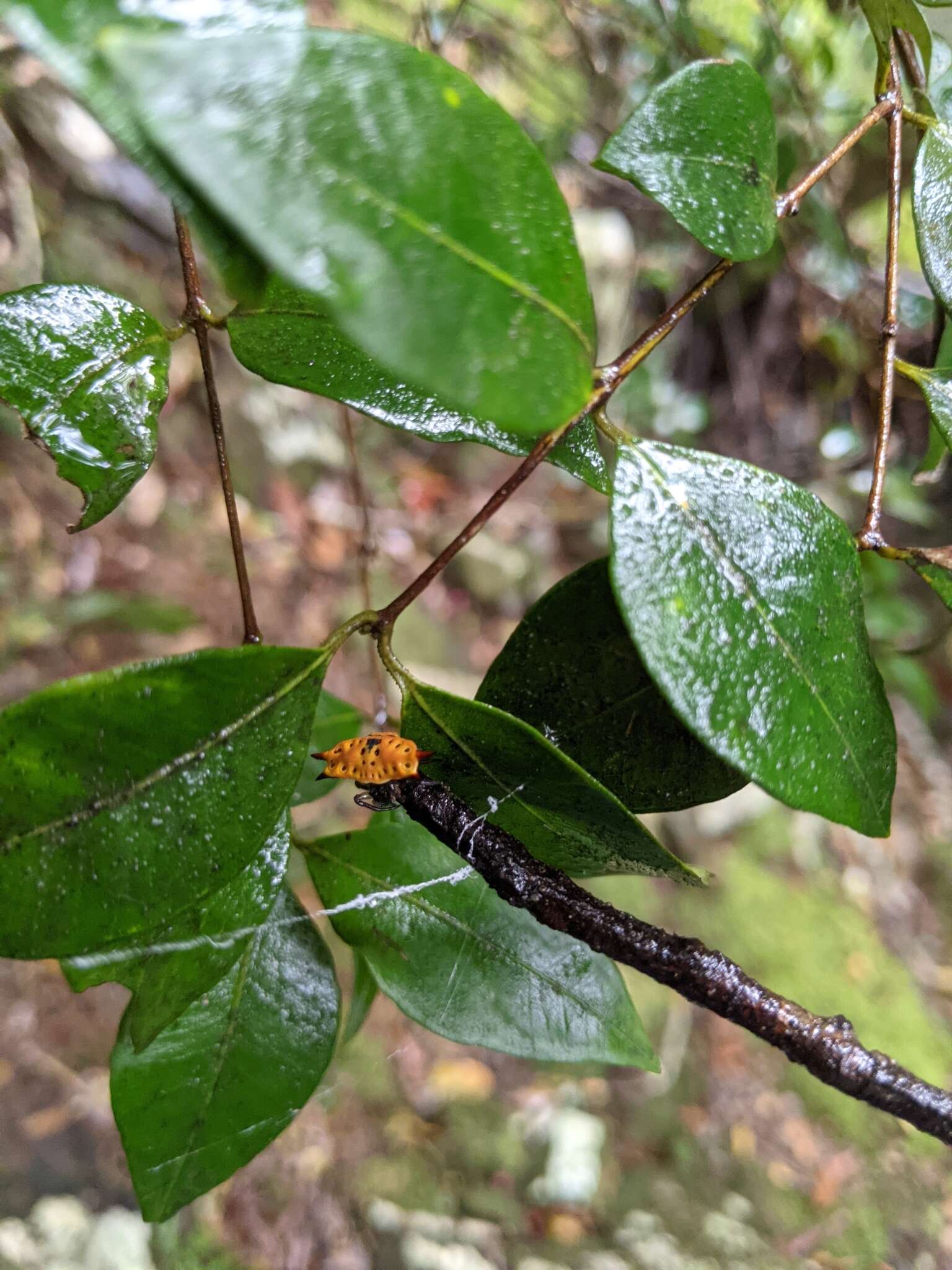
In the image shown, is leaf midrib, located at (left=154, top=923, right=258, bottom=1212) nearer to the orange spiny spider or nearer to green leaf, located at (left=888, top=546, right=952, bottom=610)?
the orange spiny spider

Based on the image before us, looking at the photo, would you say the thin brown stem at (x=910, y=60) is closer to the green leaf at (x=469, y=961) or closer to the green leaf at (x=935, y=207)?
the green leaf at (x=935, y=207)

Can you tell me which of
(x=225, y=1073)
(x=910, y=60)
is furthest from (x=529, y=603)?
(x=225, y=1073)

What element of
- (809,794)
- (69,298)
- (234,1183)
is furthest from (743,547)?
(234,1183)

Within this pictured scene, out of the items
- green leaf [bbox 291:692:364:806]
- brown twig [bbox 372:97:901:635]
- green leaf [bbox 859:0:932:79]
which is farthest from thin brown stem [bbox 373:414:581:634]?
green leaf [bbox 859:0:932:79]

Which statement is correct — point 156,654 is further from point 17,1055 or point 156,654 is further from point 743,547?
point 743,547

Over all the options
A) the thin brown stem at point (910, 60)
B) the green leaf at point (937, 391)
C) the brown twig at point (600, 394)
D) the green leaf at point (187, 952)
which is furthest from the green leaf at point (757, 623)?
the thin brown stem at point (910, 60)

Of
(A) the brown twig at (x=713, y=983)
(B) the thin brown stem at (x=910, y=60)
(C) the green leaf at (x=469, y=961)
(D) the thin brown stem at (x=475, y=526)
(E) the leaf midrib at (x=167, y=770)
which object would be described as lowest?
(C) the green leaf at (x=469, y=961)
